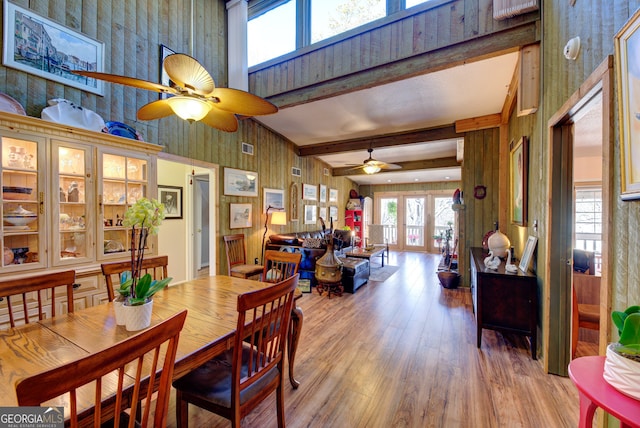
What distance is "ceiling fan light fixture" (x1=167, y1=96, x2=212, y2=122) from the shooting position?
172 centimetres

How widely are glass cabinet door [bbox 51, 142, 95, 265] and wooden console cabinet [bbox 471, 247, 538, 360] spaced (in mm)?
3779

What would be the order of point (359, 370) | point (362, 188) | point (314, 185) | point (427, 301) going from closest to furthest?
point (359, 370) < point (427, 301) < point (314, 185) < point (362, 188)

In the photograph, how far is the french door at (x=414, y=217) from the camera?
28.5 feet

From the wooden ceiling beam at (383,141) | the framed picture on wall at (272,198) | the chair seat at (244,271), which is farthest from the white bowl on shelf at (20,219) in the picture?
the wooden ceiling beam at (383,141)

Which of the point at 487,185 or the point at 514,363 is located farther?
the point at 487,185

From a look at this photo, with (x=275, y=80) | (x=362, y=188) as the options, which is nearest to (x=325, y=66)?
(x=275, y=80)

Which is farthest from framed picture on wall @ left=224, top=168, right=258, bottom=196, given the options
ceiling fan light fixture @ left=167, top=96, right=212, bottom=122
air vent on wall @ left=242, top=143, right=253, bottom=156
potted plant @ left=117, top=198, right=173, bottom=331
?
potted plant @ left=117, top=198, right=173, bottom=331

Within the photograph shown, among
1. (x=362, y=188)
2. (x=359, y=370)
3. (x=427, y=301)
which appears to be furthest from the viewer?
(x=362, y=188)

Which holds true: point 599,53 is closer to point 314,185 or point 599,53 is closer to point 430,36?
point 430,36

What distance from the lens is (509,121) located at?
154 inches

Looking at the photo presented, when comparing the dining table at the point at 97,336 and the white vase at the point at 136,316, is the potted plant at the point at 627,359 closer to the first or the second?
the dining table at the point at 97,336

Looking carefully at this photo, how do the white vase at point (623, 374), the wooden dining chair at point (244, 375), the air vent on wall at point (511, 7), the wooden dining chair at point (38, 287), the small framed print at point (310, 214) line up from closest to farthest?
the white vase at point (623, 374) < the wooden dining chair at point (244, 375) < the wooden dining chair at point (38, 287) < the air vent on wall at point (511, 7) < the small framed print at point (310, 214)

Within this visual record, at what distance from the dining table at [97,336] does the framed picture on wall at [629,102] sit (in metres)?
1.78

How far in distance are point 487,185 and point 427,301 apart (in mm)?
2123
